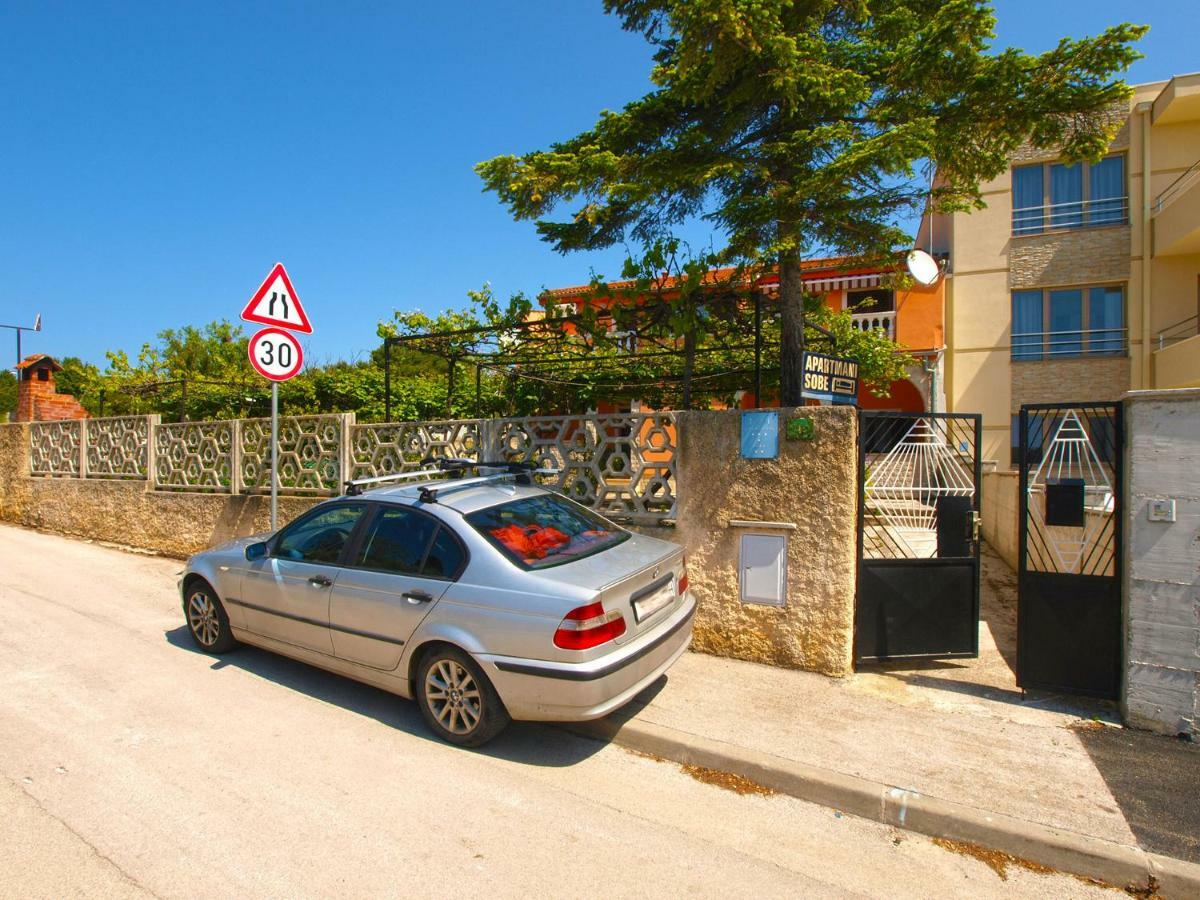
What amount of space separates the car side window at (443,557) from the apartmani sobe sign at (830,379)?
3.05m

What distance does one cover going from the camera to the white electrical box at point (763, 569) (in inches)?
197

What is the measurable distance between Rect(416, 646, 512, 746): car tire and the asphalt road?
0.42ft

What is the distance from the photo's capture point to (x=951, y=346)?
A: 1603cm

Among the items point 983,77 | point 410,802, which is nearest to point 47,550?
point 410,802

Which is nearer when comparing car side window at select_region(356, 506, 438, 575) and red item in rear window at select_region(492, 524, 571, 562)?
red item in rear window at select_region(492, 524, 571, 562)

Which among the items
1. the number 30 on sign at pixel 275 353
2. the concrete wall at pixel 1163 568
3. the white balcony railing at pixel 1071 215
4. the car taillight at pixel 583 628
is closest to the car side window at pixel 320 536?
the car taillight at pixel 583 628

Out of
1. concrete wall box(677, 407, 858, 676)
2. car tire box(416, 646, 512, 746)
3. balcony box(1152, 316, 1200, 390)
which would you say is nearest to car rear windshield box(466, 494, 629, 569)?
car tire box(416, 646, 512, 746)

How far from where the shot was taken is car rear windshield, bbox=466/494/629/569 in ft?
13.1

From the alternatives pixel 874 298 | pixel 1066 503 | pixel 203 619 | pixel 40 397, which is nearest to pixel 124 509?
pixel 203 619

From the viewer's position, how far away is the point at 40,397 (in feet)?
50.8

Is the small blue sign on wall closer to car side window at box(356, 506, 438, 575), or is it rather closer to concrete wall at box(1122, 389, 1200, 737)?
concrete wall at box(1122, 389, 1200, 737)

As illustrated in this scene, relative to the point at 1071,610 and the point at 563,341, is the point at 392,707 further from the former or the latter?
the point at 1071,610

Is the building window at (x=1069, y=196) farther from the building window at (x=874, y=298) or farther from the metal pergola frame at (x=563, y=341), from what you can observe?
the metal pergola frame at (x=563, y=341)

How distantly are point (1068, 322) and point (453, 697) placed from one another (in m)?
17.3
